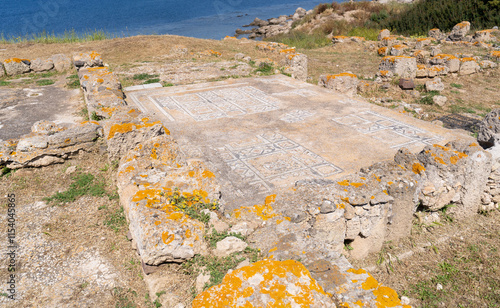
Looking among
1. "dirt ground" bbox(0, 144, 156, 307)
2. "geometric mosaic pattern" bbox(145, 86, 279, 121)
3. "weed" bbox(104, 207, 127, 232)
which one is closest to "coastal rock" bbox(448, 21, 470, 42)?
"geometric mosaic pattern" bbox(145, 86, 279, 121)

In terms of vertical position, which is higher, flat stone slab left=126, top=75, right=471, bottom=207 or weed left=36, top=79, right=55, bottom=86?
weed left=36, top=79, right=55, bottom=86

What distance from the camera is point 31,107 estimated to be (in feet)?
27.0

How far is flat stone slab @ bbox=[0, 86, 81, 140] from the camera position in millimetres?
7090

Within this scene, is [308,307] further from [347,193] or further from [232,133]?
[232,133]

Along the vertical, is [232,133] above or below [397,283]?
above

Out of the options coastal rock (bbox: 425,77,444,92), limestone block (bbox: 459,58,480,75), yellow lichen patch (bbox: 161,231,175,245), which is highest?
yellow lichen patch (bbox: 161,231,175,245)

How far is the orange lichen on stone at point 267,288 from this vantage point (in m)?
2.23

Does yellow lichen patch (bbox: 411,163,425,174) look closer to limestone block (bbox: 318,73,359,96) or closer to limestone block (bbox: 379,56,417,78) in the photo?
limestone block (bbox: 318,73,359,96)

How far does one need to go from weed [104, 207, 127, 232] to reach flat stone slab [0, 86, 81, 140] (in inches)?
148

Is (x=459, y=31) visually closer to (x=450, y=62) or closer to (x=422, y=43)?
(x=422, y=43)

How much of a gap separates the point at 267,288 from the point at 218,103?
6.52 m

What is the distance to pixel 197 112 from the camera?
307 inches

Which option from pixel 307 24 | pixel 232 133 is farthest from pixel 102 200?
pixel 307 24

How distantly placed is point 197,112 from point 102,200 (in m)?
3.58
